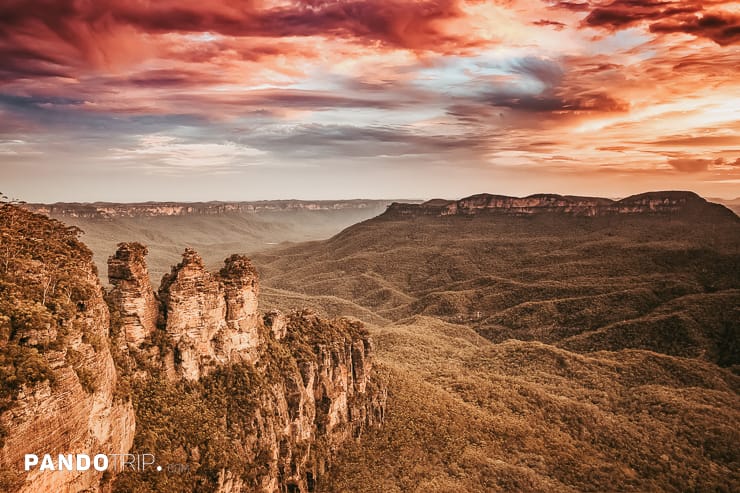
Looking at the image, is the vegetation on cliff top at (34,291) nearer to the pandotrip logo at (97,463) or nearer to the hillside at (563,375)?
the pandotrip logo at (97,463)

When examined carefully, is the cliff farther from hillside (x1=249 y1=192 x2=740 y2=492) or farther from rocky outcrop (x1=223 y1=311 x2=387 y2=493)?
hillside (x1=249 y1=192 x2=740 y2=492)

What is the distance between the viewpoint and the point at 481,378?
7850cm

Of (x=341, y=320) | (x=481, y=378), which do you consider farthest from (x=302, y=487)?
(x=481, y=378)

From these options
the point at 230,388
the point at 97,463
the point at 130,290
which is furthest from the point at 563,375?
the point at 97,463

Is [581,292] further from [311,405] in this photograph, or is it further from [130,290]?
[130,290]

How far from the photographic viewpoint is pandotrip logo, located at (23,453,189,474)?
1825cm

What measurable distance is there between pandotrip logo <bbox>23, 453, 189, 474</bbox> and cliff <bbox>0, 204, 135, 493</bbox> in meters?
0.22

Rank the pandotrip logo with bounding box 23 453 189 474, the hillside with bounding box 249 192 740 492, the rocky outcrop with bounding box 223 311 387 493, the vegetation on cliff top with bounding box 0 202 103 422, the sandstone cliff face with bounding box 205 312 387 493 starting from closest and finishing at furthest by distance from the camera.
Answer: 1. the vegetation on cliff top with bounding box 0 202 103 422
2. the pandotrip logo with bounding box 23 453 189 474
3. the sandstone cliff face with bounding box 205 312 387 493
4. the rocky outcrop with bounding box 223 311 387 493
5. the hillside with bounding box 249 192 740 492

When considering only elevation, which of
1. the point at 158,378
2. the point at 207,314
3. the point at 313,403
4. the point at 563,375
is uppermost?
the point at 207,314

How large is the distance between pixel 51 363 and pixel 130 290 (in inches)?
499

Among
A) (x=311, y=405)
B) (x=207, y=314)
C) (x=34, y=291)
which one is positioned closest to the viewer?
(x=34, y=291)

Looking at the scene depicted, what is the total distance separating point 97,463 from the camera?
22547 mm

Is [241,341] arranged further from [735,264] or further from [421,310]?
[735,264]

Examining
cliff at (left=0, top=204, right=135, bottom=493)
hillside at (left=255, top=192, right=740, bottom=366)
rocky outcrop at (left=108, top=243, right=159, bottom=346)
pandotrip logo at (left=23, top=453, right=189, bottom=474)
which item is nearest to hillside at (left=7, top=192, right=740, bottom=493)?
rocky outcrop at (left=108, top=243, right=159, bottom=346)
